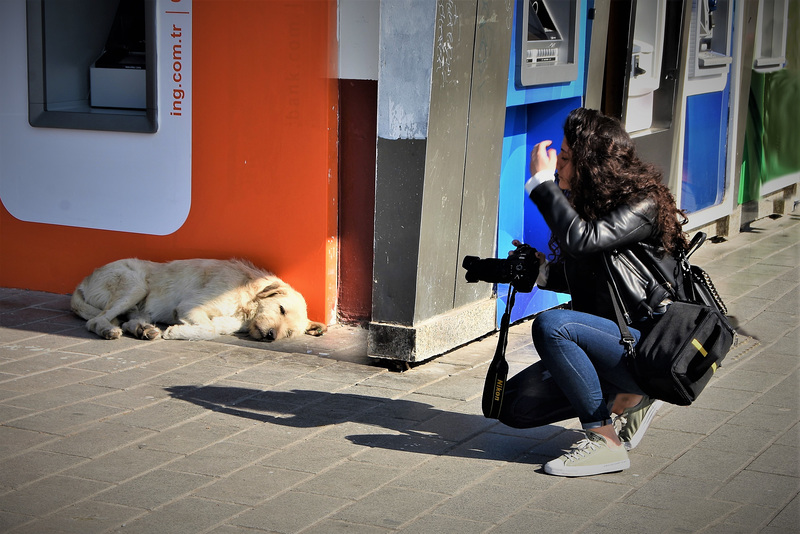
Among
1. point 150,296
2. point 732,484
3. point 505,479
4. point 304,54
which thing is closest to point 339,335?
point 150,296

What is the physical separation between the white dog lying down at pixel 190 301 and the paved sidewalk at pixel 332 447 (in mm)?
121

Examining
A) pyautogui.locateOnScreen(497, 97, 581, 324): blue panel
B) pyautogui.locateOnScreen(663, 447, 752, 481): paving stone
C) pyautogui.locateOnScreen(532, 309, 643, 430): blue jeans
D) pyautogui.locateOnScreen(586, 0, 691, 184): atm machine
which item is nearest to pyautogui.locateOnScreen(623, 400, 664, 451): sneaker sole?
pyautogui.locateOnScreen(663, 447, 752, 481): paving stone

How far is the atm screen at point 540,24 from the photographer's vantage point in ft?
19.7

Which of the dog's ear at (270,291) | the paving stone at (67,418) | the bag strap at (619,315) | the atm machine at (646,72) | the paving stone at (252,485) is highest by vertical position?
the atm machine at (646,72)

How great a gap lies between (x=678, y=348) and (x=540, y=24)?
3177 millimetres

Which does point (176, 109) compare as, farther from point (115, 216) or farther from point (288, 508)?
point (288, 508)

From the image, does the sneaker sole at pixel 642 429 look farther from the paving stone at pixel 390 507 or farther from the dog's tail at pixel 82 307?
the dog's tail at pixel 82 307

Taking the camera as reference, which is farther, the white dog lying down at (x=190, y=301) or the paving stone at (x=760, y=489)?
the white dog lying down at (x=190, y=301)

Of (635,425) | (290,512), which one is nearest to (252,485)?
(290,512)

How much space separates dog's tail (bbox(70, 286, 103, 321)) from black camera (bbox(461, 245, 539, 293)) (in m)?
3.05

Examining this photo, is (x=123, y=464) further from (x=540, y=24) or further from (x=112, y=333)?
(x=540, y=24)

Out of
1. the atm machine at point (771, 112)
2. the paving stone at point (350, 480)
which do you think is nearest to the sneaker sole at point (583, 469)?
the paving stone at point (350, 480)

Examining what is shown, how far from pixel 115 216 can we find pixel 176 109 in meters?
0.91

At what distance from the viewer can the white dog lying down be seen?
5.74m
